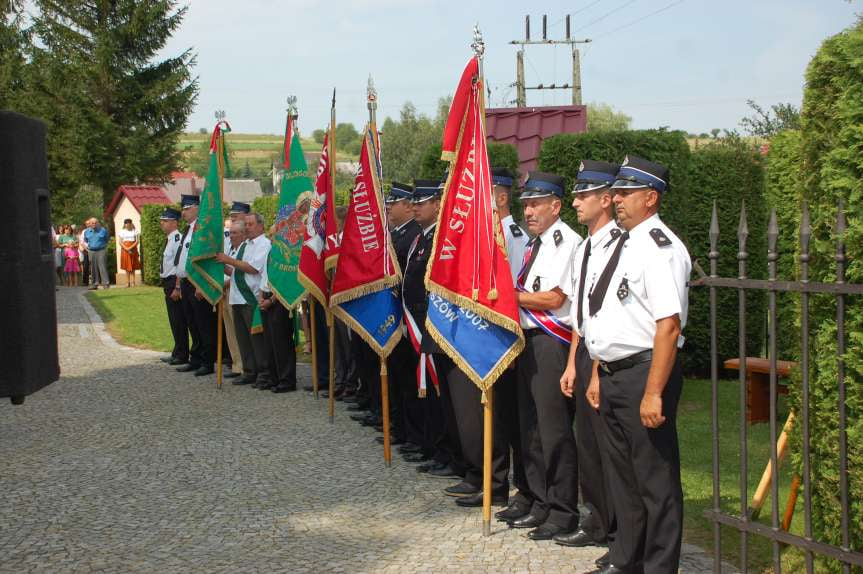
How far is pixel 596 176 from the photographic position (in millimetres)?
5508

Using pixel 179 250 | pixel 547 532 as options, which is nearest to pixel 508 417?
pixel 547 532

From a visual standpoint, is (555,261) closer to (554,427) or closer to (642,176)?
(554,427)

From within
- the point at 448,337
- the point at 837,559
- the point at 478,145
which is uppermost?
the point at 478,145

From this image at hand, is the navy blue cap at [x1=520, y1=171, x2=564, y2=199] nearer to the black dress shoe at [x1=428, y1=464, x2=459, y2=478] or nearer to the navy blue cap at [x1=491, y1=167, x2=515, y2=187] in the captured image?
the navy blue cap at [x1=491, y1=167, x2=515, y2=187]

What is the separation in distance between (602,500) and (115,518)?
10.5 feet

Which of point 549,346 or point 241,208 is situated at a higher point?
point 241,208

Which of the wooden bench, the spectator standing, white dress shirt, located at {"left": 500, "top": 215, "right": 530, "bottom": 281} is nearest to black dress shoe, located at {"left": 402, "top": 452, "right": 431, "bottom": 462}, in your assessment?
white dress shirt, located at {"left": 500, "top": 215, "right": 530, "bottom": 281}

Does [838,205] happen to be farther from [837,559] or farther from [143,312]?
[143,312]

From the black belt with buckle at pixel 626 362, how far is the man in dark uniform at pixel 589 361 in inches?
14.9

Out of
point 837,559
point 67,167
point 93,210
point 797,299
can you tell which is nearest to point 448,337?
point 797,299

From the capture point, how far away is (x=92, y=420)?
9.93 metres

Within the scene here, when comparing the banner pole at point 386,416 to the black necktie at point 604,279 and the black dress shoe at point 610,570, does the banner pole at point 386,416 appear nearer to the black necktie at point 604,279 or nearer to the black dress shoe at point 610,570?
the black dress shoe at point 610,570

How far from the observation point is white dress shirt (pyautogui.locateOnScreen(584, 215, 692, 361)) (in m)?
4.61

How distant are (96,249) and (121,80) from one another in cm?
1251
